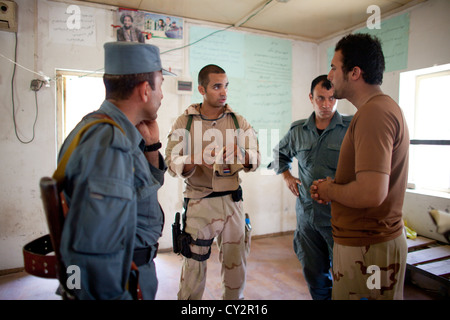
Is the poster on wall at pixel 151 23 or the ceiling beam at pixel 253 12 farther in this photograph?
the poster on wall at pixel 151 23

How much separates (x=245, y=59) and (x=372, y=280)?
3.15 metres

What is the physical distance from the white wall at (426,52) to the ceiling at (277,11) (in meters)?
0.20

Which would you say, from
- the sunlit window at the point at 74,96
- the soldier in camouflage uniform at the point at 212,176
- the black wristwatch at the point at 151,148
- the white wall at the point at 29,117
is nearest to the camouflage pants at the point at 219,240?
the soldier in camouflage uniform at the point at 212,176

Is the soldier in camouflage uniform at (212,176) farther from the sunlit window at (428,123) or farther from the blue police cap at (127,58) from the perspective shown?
the sunlit window at (428,123)

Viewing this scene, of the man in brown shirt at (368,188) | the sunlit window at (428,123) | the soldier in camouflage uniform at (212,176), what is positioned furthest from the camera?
the sunlit window at (428,123)

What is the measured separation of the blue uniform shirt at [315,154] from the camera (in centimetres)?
209

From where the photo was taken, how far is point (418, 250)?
107 inches

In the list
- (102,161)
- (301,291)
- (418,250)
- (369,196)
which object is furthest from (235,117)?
(418,250)

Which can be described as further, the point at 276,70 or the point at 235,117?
the point at 276,70

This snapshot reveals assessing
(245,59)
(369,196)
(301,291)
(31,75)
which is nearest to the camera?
(369,196)

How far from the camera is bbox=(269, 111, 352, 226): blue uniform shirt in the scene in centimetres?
209

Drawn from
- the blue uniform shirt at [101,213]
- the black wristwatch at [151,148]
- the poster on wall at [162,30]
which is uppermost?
the poster on wall at [162,30]

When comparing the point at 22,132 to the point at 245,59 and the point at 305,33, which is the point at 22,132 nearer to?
the point at 245,59

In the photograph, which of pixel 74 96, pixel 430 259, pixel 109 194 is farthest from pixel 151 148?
pixel 430 259
